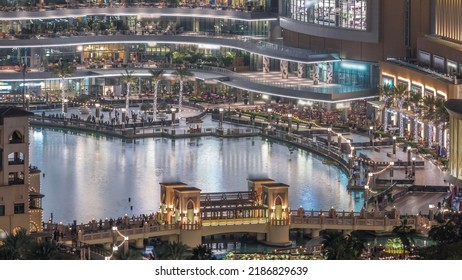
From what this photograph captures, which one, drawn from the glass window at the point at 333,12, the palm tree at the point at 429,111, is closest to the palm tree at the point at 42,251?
the palm tree at the point at 429,111

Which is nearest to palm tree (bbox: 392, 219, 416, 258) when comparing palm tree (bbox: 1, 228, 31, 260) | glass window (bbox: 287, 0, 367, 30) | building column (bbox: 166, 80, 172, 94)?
palm tree (bbox: 1, 228, 31, 260)

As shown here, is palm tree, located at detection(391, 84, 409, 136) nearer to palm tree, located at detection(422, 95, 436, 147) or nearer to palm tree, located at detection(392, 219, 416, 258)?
palm tree, located at detection(422, 95, 436, 147)

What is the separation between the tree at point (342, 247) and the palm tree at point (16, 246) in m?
10.00

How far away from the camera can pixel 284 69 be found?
11144cm

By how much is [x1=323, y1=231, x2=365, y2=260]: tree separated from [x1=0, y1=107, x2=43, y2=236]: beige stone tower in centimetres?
1143

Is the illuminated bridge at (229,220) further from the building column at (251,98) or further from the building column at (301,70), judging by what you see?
the building column at (301,70)

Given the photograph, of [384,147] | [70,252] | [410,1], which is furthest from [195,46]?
[70,252]

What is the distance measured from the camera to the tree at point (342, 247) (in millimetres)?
57469

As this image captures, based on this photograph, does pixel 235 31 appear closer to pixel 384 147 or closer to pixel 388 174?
pixel 384 147

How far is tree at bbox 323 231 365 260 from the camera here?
57469mm

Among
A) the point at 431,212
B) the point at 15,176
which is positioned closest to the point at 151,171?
the point at 431,212

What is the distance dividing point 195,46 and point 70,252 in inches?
2381

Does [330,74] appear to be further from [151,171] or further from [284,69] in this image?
[151,171]

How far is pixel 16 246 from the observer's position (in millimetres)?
55094
